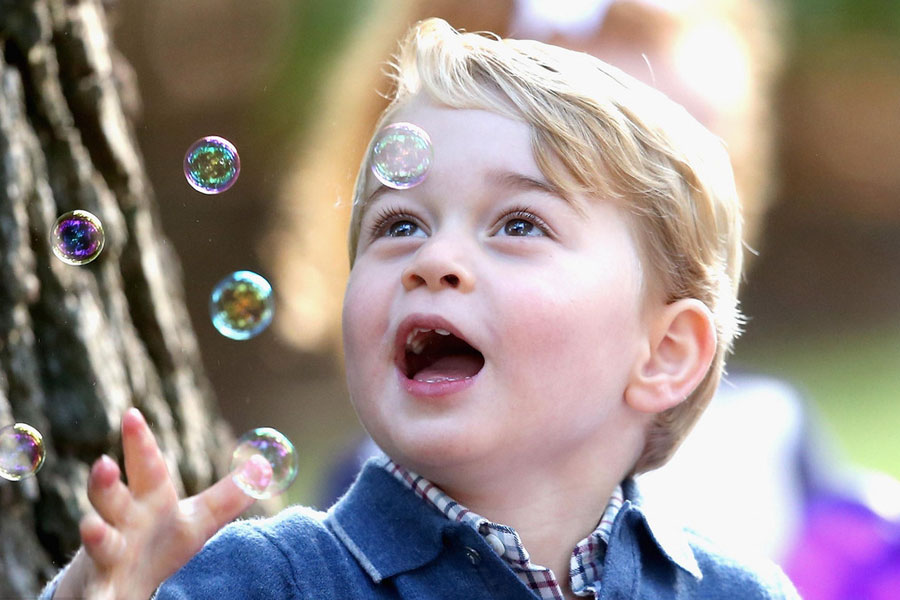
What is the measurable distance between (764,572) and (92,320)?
129 cm

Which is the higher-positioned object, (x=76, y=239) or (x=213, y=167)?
(x=213, y=167)

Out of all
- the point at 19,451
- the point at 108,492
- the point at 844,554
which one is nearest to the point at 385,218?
the point at 108,492

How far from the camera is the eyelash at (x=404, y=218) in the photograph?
1.53 m

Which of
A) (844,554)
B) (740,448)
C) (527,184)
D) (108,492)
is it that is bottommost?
(844,554)

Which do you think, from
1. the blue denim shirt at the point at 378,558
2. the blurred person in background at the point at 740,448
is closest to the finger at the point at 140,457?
the blue denim shirt at the point at 378,558

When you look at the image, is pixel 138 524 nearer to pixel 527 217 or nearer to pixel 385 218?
pixel 385 218

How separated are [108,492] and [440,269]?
19.4 inches

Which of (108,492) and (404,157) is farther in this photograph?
(404,157)

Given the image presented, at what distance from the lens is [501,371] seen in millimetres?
1449

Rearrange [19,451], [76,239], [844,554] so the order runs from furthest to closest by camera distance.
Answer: [844,554]
[76,239]
[19,451]

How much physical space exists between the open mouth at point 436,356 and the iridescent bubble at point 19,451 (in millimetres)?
637

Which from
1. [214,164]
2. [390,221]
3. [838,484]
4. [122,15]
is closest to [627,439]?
[390,221]

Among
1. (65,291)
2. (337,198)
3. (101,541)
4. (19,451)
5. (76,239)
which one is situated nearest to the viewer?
(101,541)

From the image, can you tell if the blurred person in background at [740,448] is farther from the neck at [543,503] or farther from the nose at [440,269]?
the nose at [440,269]
